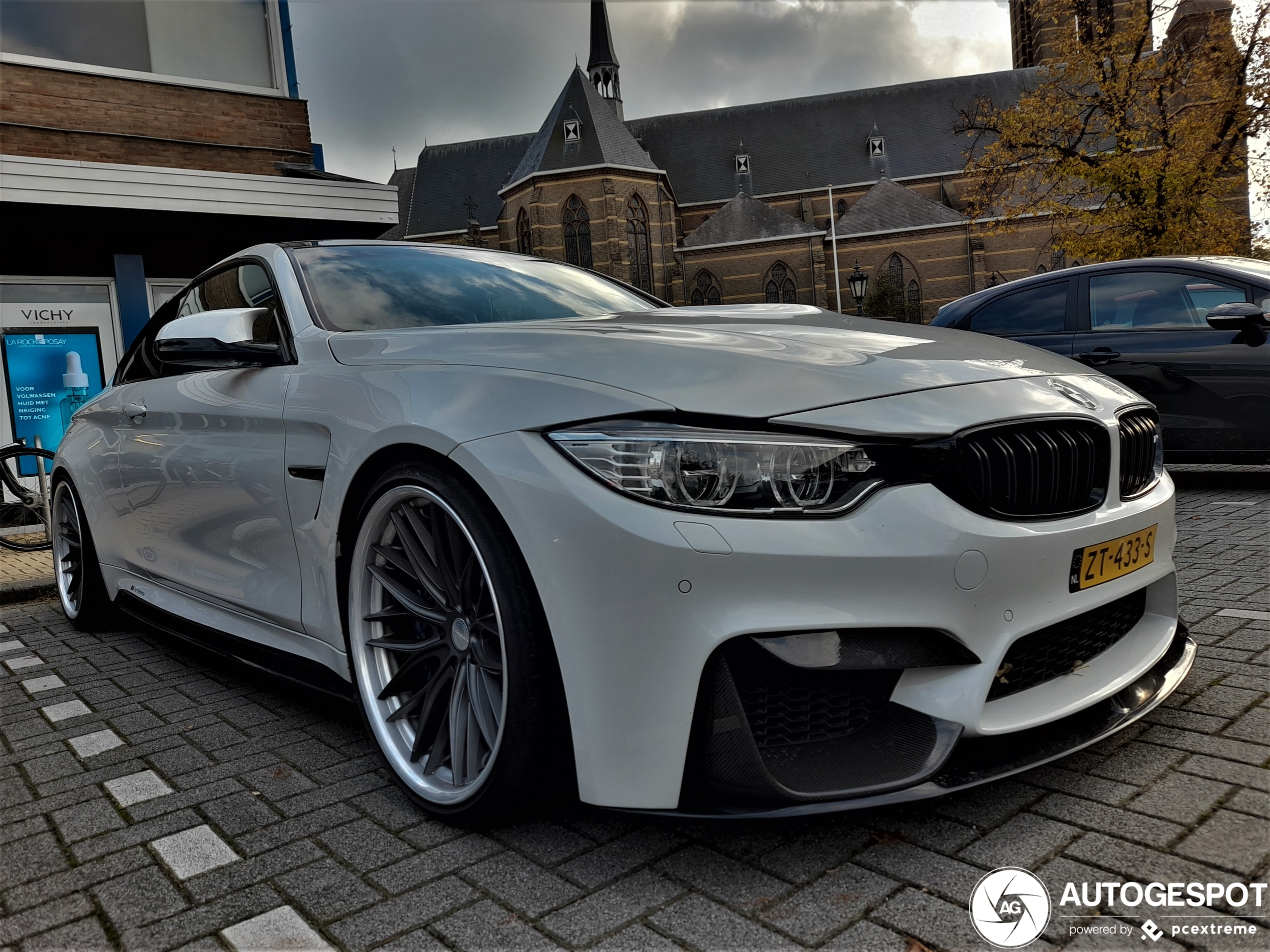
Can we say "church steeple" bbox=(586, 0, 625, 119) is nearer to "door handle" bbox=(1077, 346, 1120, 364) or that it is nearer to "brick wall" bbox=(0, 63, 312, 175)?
"brick wall" bbox=(0, 63, 312, 175)

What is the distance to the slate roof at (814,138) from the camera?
53938 mm

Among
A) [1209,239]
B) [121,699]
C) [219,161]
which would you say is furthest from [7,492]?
[1209,239]

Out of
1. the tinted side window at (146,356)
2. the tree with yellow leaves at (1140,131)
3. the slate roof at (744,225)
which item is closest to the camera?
the tinted side window at (146,356)

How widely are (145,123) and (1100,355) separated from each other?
975 centimetres

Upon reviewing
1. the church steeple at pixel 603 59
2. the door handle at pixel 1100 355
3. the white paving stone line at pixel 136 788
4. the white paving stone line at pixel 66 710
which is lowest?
the white paving stone line at pixel 66 710

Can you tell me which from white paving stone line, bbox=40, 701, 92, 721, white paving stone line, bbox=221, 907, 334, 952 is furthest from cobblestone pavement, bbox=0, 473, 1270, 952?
white paving stone line, bbox=40, 701, 92, 721

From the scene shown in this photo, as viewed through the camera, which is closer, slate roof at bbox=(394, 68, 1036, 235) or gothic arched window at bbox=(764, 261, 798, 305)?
gothic arched window at bbox=(764, 261, 798, 305)

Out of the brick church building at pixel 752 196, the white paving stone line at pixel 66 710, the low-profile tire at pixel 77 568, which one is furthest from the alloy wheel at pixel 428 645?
the brick church building at pixel 752 196

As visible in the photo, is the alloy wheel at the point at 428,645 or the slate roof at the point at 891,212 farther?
the slate roof at the point at 891,212

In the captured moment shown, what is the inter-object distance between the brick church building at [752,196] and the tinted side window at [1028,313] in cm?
4029

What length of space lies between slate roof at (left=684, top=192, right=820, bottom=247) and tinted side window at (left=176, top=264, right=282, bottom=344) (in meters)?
50.2

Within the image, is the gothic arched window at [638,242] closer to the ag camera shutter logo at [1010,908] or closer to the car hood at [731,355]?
the car hood at [731,355]

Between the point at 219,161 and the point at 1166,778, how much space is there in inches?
433

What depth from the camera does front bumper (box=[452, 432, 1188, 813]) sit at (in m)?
1.75
